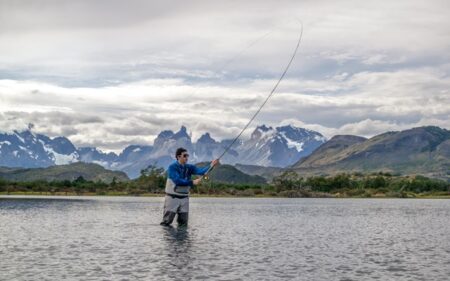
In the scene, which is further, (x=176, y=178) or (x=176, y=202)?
(x=176, y=202)

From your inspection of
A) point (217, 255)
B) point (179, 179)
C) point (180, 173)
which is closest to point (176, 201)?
point (179, 179)

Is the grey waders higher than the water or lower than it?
higher

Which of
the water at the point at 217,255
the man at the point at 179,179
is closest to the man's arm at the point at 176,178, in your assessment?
the man at the point at 179,179

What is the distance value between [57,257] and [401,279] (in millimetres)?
19900

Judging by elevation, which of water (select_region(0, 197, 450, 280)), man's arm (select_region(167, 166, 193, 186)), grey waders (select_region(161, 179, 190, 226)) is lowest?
water (select_region(0, 197, 450, 280))

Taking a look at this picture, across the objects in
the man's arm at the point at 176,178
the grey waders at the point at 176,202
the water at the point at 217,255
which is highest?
the man's arm at the point at 176,178

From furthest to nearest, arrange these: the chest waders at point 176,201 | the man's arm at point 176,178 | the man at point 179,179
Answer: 1. the chest waders at point 176,201
2. the man at point 179,179
3. the man's arm at point 176,178

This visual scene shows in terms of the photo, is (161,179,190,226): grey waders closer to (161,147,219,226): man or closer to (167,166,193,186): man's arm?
(161,147,219,226): man


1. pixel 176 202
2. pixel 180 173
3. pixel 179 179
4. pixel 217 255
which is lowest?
pixel 217 255

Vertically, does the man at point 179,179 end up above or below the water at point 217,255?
above

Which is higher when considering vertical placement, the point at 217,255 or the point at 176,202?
the point at 176,202

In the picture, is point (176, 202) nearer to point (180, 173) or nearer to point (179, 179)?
point (179, 179)

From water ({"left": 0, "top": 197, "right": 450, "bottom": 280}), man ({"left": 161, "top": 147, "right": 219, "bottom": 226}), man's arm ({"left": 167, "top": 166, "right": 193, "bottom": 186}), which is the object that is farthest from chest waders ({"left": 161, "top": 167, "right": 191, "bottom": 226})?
water ({"left": 0, "top": 197, "right": 450, "bottom": 280})

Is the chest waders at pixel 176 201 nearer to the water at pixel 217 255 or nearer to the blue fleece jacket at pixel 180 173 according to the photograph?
the blue fleece jacket at pixel 180 173
